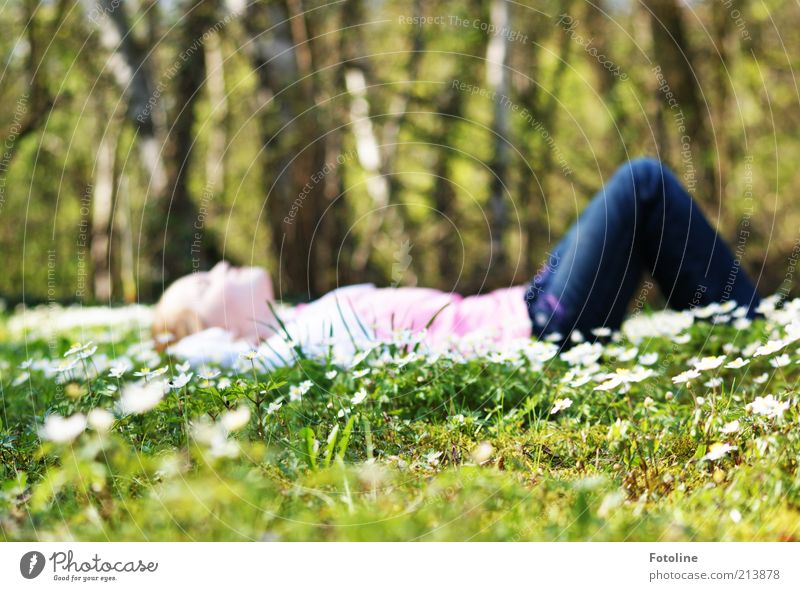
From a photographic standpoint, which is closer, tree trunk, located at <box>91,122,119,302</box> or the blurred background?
the blurred background

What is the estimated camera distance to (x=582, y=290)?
259 centimetres

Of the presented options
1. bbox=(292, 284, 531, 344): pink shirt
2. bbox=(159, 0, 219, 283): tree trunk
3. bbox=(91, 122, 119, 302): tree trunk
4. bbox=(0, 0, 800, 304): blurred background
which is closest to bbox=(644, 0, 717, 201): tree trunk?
bbox=(0, 0, 800, 304): blurred background

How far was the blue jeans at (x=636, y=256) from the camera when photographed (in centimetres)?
256

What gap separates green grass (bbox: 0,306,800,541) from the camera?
46.3 inches

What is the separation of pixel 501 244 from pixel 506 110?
96cm

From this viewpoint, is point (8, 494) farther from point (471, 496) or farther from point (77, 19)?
point (77, 19)

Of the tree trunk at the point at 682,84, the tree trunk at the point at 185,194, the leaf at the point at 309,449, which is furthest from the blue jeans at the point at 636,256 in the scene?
the tree trunk at the point at 682,84

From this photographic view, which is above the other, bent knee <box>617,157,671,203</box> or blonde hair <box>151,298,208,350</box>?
bent knee <box>617,157,671,203</box>

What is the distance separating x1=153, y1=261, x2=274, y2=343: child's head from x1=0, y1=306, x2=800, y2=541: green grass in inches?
34.6

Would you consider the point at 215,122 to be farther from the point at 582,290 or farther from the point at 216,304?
the point at 582,290

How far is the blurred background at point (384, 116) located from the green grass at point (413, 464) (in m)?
2.30

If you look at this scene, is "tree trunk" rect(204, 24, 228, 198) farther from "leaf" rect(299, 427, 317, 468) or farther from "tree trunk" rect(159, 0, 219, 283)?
"leaf" rect(299, 427, 317, 468)

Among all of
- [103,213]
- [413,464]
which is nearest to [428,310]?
[413,464]
